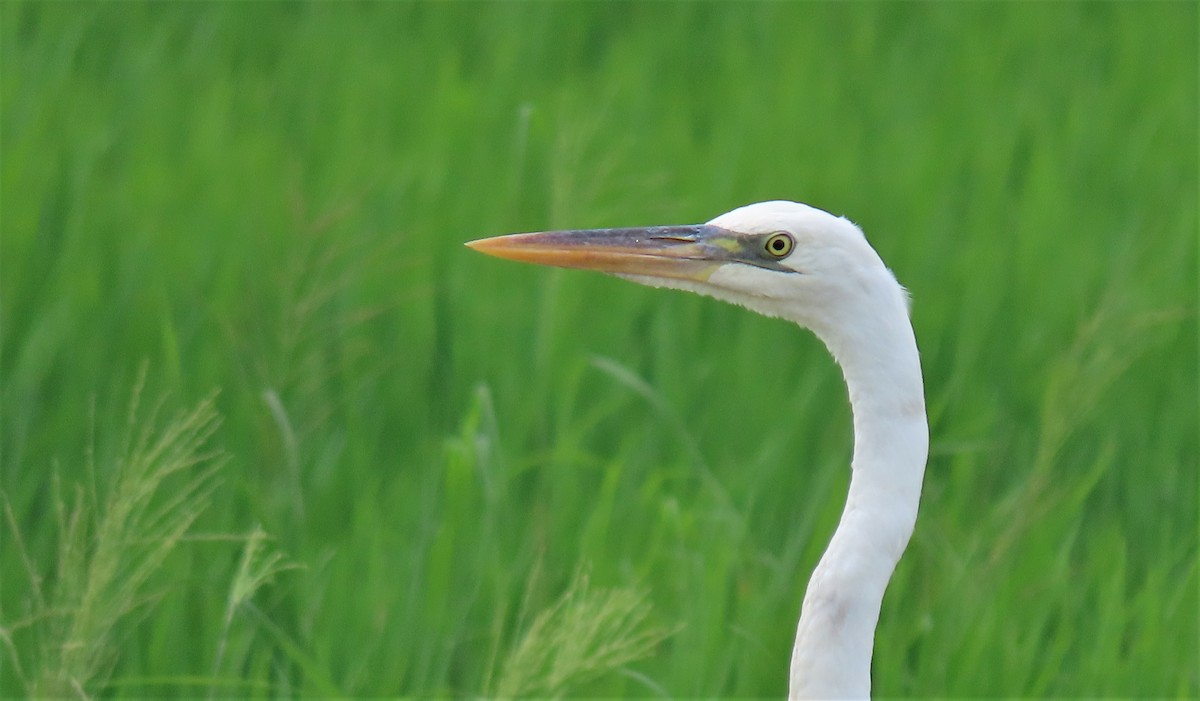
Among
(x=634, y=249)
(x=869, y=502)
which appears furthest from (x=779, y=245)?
(x=869, y=502)

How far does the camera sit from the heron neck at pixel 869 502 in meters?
1.99

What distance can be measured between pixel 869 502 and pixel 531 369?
217 centimetres

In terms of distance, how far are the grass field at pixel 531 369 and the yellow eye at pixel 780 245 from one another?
2.00ft

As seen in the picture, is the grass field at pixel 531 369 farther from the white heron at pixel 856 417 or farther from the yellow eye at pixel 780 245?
the yellow eye at pixel 780 245

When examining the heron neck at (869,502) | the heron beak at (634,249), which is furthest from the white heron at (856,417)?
the heron beak at (634,249)

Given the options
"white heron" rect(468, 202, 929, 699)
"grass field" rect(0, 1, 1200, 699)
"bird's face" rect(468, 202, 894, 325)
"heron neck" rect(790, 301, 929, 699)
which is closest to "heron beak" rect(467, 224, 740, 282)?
"bird's face" rect(468, 202, 894, 325)

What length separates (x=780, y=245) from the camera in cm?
211

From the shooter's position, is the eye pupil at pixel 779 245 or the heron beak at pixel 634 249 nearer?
the eye pupil at pixel 779 245

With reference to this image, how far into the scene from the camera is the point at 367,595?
10.2 ft

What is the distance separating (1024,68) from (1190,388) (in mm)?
2755

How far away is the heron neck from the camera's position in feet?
6.52

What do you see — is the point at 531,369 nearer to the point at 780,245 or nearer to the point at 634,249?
the point at 634,249

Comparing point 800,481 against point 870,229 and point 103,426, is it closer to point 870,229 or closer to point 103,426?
point 870,229

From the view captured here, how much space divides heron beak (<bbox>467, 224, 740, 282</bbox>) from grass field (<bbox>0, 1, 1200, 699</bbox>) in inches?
21.2
